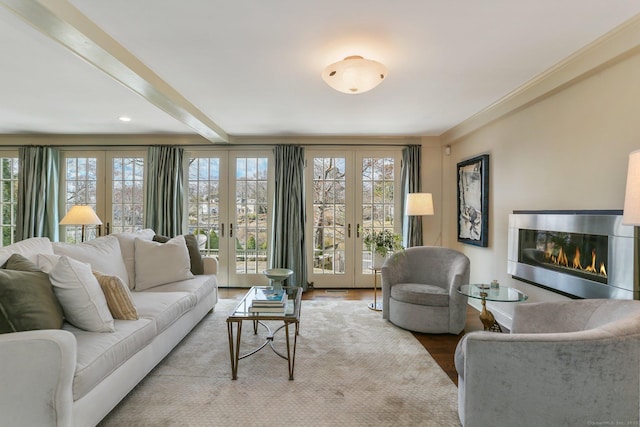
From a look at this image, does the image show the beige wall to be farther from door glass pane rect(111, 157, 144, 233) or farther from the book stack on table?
door glass pane rect(111, 157, 144, 233)

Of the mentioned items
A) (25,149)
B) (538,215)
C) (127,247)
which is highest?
(25,149)

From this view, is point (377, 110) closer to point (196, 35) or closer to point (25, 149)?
point (196, 35)

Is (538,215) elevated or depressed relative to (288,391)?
elevated

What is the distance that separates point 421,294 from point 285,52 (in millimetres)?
2480

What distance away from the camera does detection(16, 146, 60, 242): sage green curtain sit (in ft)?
15.7

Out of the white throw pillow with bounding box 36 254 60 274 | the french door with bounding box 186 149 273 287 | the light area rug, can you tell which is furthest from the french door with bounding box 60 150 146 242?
the white throw pillow with bounding box 36 254 60 274

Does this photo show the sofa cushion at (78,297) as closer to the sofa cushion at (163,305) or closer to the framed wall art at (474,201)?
the sofa cushion at (163,305)

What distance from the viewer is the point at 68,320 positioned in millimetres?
1944

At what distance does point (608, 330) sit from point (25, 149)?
6858 millimetres

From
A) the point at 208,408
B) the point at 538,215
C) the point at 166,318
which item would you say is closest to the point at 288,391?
the point at 208,408

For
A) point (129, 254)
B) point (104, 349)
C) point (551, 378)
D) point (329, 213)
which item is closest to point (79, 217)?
point (129, 254)

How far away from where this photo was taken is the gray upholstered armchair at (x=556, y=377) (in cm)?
141

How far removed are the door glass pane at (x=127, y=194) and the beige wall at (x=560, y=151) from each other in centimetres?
494

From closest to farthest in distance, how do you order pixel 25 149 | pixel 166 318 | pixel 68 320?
pixel 68 320 < pixel 166 318 < pixel 25 149
